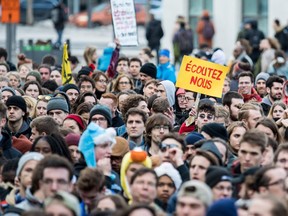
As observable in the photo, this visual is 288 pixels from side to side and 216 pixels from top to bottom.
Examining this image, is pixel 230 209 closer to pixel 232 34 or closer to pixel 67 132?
pixel 67 132

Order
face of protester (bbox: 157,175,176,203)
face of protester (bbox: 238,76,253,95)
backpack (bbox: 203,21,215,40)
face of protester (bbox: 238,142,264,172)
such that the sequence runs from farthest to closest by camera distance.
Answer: backpack (bbox: 203,21,215,40) → face of protester (bbox: 238,76,253,95) → face of protester (bbox: 238,142,264,172) → face of protester (bbox: 157,175,176,203)

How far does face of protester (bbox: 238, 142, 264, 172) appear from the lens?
1553 cm

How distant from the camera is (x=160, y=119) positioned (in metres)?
18.2

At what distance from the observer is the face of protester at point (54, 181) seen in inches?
538

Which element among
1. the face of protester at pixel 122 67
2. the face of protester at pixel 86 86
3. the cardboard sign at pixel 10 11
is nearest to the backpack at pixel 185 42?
the cardboard sign at pixel 10 11

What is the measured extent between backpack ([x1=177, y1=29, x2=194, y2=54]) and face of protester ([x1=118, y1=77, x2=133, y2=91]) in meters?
16.5

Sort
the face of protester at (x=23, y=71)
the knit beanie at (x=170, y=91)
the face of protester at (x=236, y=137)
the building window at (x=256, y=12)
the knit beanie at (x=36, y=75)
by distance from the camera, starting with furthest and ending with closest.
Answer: the building window at (x=256, y=12)
the face of protester at (x=23, y=71)
the knit beanie at (x=36, y=75)
the knit beanie at (x=170, y=91)
the face of protester at (x=236, y=137)

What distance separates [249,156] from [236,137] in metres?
2.82

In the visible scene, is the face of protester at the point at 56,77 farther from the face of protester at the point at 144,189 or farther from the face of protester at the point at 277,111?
the face of protester at the point at 144,189

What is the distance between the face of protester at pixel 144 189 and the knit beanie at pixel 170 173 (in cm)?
130

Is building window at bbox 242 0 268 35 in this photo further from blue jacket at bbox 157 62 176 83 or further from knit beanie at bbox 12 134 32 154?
knit beanie at bbox 12 134 32 154

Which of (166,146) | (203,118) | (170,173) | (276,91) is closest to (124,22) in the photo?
(276,91)

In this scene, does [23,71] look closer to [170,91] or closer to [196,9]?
[170,91]

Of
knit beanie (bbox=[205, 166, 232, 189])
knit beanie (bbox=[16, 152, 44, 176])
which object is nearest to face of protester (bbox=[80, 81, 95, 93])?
knit beanie (bbox=[16, 152, 44, 176])
